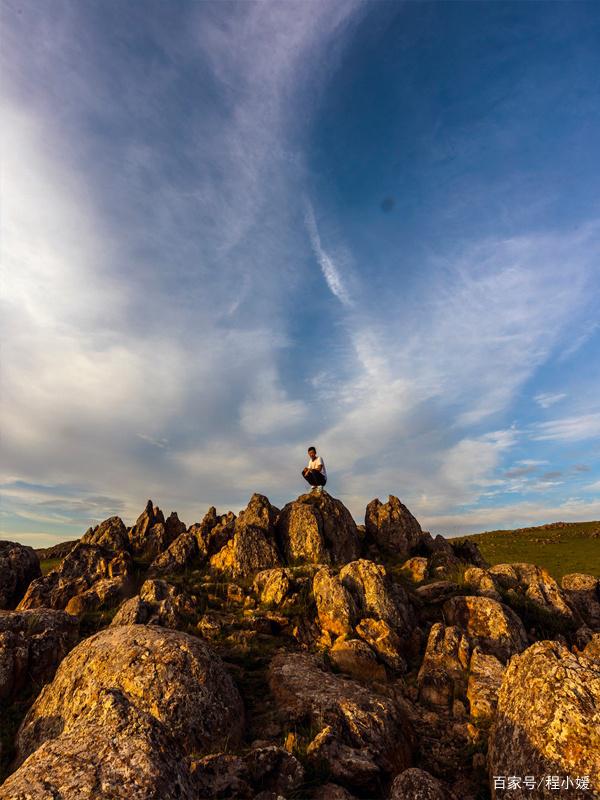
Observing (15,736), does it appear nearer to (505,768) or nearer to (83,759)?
(83,759)

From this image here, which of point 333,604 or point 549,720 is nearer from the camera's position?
point 549,720

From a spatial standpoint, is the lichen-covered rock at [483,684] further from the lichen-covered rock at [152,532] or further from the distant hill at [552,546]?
the distant hill at [552,546]

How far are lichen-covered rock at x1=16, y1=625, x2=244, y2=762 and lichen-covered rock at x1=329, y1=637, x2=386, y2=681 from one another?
21.1 feet

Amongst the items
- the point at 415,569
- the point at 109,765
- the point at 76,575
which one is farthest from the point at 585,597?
the point at 109,765

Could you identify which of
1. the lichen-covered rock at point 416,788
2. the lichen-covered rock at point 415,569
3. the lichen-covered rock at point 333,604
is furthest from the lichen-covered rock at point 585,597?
the lichen-covered rock at point 416,788

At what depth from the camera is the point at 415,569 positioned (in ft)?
111

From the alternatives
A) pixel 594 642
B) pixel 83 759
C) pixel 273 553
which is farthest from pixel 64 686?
pixel 594 642

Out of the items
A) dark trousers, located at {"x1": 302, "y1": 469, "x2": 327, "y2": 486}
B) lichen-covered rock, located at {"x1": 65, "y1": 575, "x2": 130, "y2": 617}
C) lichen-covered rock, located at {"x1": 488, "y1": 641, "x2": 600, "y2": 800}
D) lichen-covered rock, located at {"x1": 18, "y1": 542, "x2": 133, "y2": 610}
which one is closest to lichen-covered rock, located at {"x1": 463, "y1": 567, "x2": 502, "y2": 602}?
dark trousers, located at {"x1": 302, "y1": 469, "x2": 327, "y2": 486}

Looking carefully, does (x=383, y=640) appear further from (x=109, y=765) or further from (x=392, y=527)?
(x=109, y=765)

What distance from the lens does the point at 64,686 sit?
55.1 ft

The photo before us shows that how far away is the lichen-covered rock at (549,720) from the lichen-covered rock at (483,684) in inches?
176

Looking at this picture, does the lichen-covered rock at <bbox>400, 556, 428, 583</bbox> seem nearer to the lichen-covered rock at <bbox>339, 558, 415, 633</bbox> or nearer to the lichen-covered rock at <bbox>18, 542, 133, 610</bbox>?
the lichen-covered rock at <bbox>339, 558, 415, 633</bbox>

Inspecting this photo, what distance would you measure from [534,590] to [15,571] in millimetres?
35321

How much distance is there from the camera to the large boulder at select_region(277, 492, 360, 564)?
3481cm
